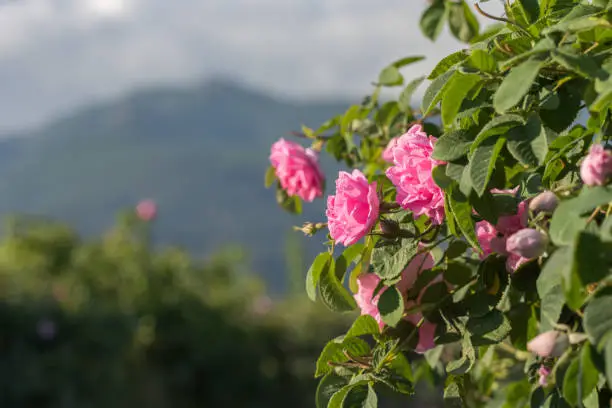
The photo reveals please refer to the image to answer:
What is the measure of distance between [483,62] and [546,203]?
0.16 metres

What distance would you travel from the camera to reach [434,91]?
89 centimetres

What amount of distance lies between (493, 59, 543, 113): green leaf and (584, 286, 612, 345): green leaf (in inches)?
7.4

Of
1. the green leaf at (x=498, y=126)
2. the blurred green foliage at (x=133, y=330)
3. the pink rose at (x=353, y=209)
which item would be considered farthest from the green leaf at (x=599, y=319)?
the blurred green foliage at (x=133, y=330)


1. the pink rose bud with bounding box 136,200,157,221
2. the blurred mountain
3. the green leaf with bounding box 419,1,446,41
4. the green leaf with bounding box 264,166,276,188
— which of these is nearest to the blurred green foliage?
the pink rose bud with bounding box 136,200,157,221

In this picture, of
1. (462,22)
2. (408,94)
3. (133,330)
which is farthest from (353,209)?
(133,330)

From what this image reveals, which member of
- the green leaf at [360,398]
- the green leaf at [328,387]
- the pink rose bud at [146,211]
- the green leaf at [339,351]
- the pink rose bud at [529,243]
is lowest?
the pink rose bud at [146,211]

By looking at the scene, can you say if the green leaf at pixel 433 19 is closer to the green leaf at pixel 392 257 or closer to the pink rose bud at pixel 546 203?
the green leaf at pixel 392 257

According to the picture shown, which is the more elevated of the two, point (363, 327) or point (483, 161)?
point (483, 161)

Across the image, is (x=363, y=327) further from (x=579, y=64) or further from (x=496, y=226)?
(x=579, y=64)

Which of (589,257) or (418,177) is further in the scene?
(418,177)

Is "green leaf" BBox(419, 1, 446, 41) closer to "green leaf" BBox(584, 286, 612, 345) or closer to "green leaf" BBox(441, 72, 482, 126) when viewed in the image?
"green leaf" BBox(441, 72, 482, 126)

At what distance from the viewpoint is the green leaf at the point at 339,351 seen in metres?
1.01

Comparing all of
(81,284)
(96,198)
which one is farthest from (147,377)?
(96,198)

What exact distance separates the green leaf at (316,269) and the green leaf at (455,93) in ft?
0.88
